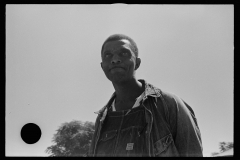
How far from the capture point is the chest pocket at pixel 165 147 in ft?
8.64

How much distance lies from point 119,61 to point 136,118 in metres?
0.62

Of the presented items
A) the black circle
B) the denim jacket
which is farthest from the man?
the black circle

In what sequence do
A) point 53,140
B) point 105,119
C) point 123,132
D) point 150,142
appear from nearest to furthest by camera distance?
1. point 150,142
2. point 123,132
3. point 105,119
4. point 53,140

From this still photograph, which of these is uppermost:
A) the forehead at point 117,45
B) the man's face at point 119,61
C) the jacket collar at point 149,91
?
the forehead at point 117,45

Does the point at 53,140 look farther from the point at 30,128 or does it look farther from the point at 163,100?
the point at 163,100

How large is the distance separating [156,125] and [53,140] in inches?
63.8

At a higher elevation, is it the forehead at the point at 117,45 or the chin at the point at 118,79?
the forehead at the point at 117,45

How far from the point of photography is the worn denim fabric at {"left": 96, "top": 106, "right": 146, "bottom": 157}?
8.95 ft

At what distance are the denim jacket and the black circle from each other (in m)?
0.73

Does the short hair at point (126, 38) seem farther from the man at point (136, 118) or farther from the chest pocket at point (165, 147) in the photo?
the chest pocket at point (165, 147)

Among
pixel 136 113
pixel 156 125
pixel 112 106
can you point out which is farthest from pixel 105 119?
pixel 156 125

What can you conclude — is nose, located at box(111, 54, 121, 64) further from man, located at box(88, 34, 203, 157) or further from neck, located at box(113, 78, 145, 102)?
neck, located at box(113, 78, 145, 102)

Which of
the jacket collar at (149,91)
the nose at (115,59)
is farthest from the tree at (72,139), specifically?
the nose at (115,59)

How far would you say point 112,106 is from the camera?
3275 mm
